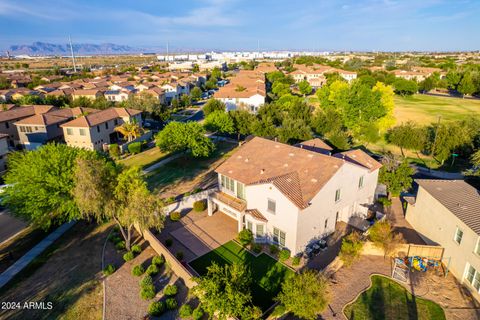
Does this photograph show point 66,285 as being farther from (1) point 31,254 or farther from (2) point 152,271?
(1) point 31,254

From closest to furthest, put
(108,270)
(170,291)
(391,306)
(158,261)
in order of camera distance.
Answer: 1. (391,306)
2. (170,291)
3. (108,270)
4. (158,261)

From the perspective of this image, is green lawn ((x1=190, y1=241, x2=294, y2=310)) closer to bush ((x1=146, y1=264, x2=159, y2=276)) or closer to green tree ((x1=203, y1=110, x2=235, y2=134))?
bush ((x1=146, y1=264, x2=159, y2=276))

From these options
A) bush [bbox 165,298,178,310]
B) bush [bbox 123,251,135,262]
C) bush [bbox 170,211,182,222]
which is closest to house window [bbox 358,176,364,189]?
bush [bbox 170,211,182,222]

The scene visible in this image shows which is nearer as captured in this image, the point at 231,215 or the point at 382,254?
the point at 382,254

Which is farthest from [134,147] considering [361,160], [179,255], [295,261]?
[361,160]

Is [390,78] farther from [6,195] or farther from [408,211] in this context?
[6,195]

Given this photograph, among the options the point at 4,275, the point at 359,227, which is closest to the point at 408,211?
the point at 359,227
